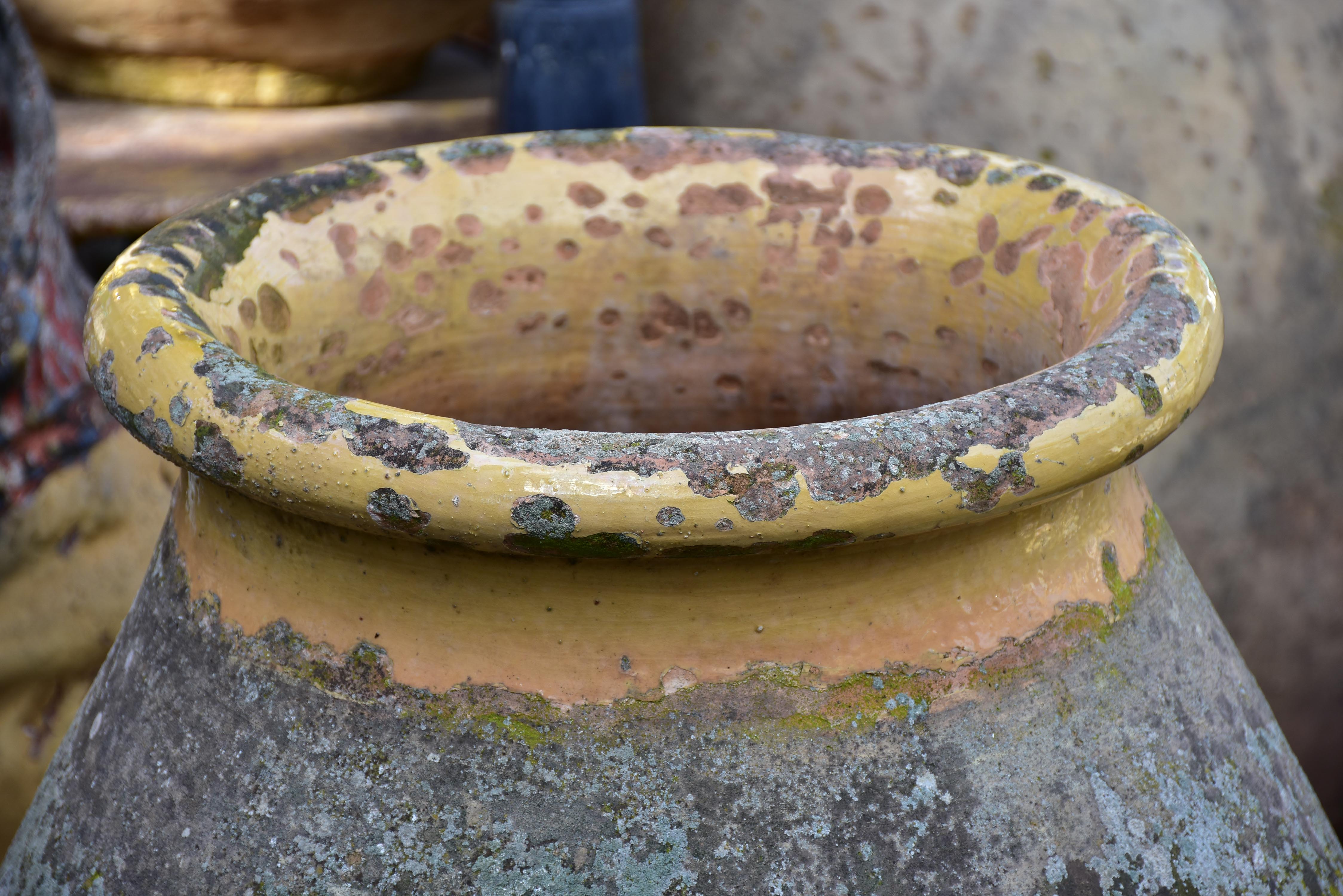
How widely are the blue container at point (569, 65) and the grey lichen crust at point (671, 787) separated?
148 cm

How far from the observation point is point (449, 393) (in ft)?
3.44

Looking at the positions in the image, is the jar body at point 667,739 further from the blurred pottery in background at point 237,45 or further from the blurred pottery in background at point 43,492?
the blurred pottery in background at point 237,45

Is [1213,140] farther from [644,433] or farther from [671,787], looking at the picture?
[671,787]

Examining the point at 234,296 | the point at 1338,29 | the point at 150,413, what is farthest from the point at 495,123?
the point at 150,413

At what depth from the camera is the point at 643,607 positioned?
0.63 m

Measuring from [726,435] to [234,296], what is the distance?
1.21 feet

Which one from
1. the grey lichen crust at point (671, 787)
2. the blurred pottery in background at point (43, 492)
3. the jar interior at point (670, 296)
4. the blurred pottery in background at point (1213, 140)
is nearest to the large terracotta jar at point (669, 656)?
the grey lichen crust at point (671, 787)

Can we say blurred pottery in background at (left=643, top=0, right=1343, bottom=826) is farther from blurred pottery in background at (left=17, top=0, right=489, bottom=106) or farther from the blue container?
blurred pottery in background at (left=17, top=0, right=489, bottom=106)

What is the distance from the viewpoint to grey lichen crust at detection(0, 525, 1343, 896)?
61cm

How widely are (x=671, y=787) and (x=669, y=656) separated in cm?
6

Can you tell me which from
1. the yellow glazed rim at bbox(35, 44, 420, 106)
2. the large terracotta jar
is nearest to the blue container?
the yellow glazed rim at bbox(35, 44, 420, 106)

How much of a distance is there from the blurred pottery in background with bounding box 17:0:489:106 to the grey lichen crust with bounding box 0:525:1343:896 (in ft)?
5.97

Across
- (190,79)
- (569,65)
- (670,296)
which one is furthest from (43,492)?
(190,79)

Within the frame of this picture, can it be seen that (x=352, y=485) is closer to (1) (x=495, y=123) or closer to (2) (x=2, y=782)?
(2) (x=2, y=782)
